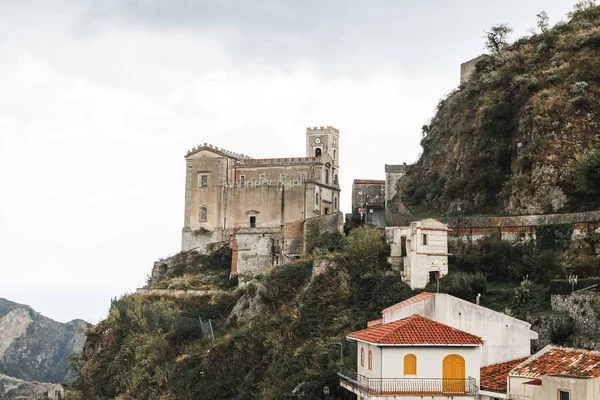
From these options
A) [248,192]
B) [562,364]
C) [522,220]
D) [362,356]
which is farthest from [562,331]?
[248,192]

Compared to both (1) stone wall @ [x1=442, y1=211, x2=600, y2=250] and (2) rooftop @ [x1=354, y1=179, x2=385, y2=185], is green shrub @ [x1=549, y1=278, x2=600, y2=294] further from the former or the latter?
(2) rooftop @ [x1=354, y1=179, x2=385, y2=185]

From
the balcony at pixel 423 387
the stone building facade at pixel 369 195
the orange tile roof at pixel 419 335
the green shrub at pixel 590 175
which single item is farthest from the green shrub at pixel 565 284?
the stone building facade at pixel 369 195

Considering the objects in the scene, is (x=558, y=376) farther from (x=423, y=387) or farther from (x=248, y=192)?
(x=248, y=192)

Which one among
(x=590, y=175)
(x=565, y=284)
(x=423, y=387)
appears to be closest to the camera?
(x=423, y=387)

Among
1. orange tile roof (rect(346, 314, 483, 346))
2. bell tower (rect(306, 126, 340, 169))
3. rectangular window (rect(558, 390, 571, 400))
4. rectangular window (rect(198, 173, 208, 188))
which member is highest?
bell tower (rect(306, 126, 340, 169))

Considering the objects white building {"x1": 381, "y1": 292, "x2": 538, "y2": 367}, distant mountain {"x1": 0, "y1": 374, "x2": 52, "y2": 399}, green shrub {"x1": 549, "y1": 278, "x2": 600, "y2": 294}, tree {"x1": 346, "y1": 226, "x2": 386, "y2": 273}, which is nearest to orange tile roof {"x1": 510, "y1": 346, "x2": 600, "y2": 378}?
white building {"x1": 381, "y1": 292, "x2": 538, "y2": 367}

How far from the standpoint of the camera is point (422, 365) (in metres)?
28.1

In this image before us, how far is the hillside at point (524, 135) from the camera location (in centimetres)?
4191

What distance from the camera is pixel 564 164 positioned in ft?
138

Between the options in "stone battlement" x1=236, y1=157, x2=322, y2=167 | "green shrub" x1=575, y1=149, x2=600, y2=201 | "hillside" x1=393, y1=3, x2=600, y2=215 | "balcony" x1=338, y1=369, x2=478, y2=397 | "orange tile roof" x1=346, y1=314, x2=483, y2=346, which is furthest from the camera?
"stone battlement" x1=236, y1=157, x2=322, y2=167

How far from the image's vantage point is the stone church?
211 feet

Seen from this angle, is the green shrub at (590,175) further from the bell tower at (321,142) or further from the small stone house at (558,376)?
the bell tower at (321,142)

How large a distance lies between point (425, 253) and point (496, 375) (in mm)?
12303

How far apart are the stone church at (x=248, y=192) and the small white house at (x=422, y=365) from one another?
33.1 metres
